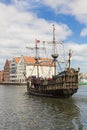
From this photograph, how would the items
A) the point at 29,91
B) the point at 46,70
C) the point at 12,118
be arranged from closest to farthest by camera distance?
Answer: the point at 12,118 < the point at 29,91 < the point at 46,70

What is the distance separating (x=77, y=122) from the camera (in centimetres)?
3472

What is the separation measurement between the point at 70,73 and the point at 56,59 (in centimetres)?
2284

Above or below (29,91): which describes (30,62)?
above

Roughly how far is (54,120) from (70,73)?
98.8 ft

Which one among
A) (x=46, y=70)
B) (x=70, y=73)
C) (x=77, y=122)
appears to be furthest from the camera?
(x=46, y=70)

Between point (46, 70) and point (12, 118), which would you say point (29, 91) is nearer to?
point (12, 118)

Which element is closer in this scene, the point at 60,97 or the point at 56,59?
the point at 60,97

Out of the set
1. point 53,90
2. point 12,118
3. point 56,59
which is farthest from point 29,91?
point 12,118

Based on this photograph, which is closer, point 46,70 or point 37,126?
point 37,126

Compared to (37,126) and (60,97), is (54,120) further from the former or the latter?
(60,97)

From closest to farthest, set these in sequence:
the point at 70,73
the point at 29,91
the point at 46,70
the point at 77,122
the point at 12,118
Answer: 1. the point at 77,122
2. the point at 12,118
3. the point at 70,73
4. the point at 29,91
5. the point at 46,70

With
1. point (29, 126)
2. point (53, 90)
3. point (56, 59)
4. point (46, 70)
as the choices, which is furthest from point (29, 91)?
point (46, 70)

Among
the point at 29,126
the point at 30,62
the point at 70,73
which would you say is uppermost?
the point at 30,62

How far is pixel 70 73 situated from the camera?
215 ft
